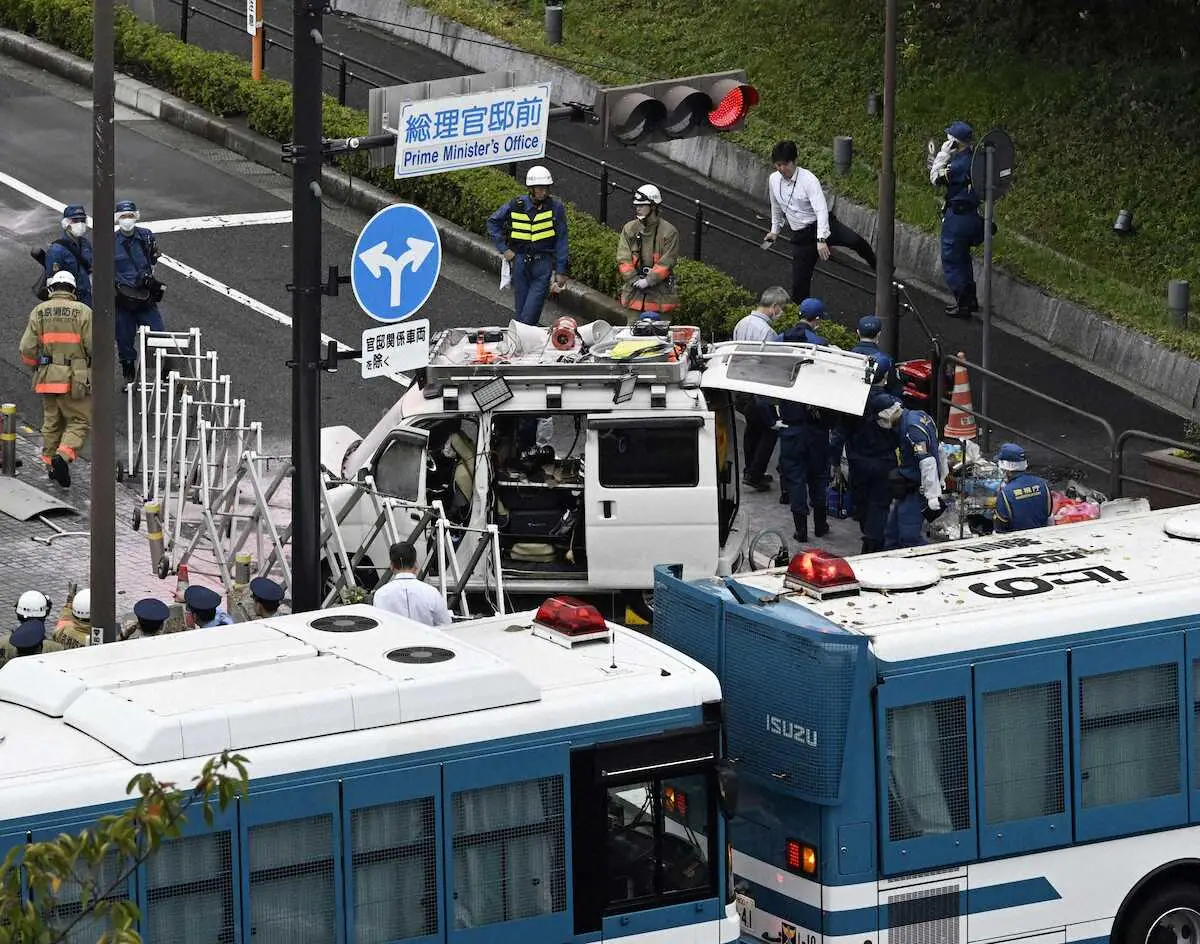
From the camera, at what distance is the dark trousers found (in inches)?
716

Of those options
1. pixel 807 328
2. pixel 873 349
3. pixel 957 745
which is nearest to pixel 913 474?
pixel 873 349

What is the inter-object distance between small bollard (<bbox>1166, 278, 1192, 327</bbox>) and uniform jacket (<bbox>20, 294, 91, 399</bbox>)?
11.1 m

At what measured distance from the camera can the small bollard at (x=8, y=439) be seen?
1872cm

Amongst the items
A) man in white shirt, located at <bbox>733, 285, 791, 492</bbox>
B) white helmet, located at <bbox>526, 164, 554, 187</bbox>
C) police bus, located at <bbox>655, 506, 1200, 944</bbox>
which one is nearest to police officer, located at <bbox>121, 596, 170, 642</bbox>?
police bus, located at <bbox>655, 506, 1200, 944</bbox>

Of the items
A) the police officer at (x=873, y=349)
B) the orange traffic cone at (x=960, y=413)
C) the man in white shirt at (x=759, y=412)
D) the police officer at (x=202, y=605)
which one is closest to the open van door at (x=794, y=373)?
the police officer at (x=873, y=349)

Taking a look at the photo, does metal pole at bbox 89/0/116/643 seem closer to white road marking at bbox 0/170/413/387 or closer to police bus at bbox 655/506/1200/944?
police bus at bbox 655/506/1200/944

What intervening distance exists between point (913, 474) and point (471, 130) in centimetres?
501

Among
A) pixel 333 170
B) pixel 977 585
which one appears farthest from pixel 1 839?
pixel 333 170

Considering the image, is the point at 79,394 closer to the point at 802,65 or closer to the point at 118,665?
the point at 118,665

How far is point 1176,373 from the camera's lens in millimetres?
22375

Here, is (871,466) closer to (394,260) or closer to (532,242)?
(532,242)

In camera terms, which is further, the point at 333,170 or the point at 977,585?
the point at 333,170

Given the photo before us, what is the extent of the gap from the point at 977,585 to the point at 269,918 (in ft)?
13.6

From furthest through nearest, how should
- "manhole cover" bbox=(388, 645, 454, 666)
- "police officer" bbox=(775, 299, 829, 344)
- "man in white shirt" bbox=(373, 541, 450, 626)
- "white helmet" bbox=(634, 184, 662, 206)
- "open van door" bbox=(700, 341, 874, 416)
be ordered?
"white helmet" bbox=(634, 184, 662, 206) < "police officer" bbox=(775, 299, 829, 344) < "open van door" bbox=(700, 341, 874, 416) < "man in white shirt" bbox=(373, 541, 450, 626) < "manhole cover" bbox=(388, 645, 454, 666)
